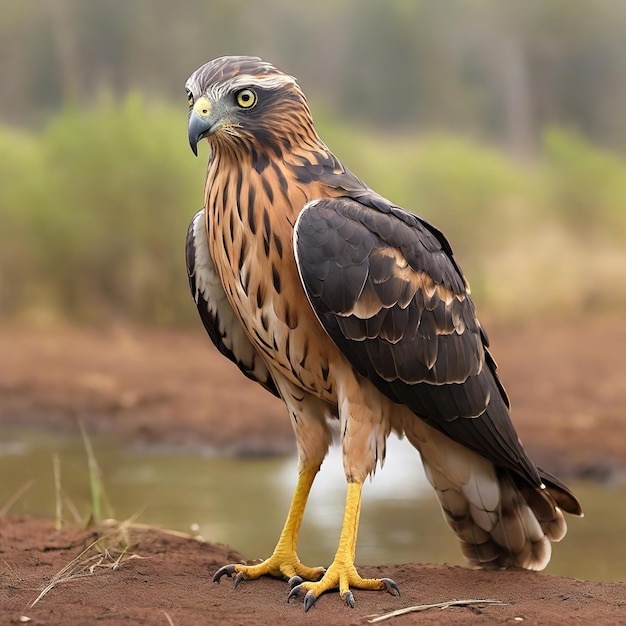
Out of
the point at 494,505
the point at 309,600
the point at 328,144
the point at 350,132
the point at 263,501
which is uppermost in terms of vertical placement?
the point at 350,132

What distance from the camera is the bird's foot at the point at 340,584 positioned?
11.6 ft

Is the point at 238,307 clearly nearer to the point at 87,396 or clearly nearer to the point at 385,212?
the point at 385,212

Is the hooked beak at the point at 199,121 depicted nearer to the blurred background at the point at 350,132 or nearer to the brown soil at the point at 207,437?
the brown soil at the point at 207,437

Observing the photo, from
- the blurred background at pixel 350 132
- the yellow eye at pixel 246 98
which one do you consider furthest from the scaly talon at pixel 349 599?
the blurred background at pixel 350 132

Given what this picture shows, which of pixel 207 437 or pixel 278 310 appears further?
pixel 207 437

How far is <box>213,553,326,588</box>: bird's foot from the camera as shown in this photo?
3.90m

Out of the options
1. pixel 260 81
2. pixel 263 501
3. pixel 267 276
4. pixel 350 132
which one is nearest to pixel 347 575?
pixel 267 276

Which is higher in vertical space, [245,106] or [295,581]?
[245,106]

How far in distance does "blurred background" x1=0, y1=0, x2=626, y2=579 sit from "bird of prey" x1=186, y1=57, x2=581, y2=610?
4693 millimetres

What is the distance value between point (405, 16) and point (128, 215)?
18.9 feet

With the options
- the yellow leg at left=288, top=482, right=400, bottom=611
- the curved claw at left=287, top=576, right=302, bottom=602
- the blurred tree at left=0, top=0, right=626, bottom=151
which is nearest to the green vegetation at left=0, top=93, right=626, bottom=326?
the blurred tree at left=0, top=0, right=626, bottom=151

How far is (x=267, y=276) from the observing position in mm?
3670

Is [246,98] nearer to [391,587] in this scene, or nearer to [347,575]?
[347,575]

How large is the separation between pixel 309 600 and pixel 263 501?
12.2ft
